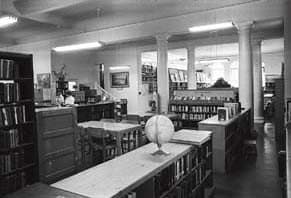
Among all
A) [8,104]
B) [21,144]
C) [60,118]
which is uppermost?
[8,104]

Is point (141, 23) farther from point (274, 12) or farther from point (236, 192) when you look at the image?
point (236, 192)

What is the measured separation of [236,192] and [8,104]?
3632 millimetres

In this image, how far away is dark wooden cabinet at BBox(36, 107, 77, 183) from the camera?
13.9 feet

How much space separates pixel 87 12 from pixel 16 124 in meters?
5.21

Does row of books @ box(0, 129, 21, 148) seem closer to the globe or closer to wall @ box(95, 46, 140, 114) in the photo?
the globe

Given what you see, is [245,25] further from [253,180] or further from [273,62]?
[273,62]

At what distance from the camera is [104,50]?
1438 cm

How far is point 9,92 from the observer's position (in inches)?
149

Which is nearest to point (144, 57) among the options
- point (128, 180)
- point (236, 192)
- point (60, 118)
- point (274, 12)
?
point (274, 12)

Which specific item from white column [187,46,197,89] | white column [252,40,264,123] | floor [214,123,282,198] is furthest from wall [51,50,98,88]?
floor [214,123,282,198]

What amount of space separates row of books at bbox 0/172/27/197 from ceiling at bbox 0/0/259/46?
3992 mm

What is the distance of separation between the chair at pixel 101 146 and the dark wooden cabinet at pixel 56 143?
477 mm

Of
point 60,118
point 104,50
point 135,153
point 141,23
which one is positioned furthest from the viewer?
point 104,50

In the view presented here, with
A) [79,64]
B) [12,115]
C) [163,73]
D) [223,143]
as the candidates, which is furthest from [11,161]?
[79,64]
